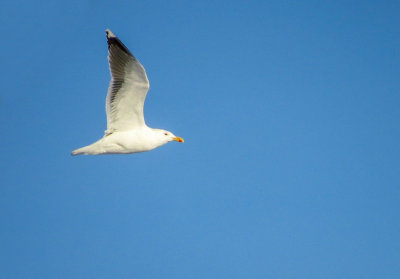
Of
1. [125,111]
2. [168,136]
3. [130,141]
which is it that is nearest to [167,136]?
[168,136]

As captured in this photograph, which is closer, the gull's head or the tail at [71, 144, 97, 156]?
the tail at [71, 144, 97, 156]

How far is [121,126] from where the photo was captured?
684 cm

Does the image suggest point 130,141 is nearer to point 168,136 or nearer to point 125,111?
point 125,111

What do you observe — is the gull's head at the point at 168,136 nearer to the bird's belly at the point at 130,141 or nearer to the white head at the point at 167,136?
the white head at the point at 167,136

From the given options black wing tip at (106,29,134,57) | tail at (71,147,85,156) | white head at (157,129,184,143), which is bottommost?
tail at (71,147,85,156)

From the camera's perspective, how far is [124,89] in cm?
650

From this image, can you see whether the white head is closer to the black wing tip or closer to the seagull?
the seagull

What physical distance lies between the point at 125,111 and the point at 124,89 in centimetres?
39

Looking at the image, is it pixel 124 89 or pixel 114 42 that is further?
pixel 124 89

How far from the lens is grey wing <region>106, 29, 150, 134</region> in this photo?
6.17 m

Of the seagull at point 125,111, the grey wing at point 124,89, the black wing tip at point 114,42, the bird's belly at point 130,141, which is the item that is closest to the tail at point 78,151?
the seagull at point 125,111

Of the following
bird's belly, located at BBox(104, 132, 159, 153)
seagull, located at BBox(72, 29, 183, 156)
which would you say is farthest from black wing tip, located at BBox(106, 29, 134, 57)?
bird's belly, located at BBox(104, 132, 159, 153)

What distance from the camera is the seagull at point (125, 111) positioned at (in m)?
6.23

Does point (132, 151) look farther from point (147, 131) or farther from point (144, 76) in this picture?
point (144, 76)
